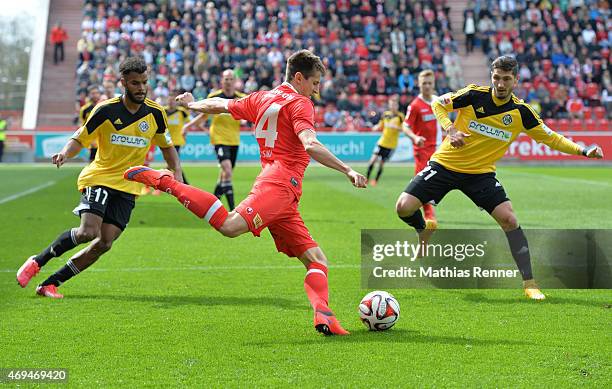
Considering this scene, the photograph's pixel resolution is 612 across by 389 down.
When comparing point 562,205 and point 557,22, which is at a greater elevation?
point 557,22

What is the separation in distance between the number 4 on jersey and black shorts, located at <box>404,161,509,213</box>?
2.69 metres

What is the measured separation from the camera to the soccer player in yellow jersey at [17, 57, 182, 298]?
8.28 metres

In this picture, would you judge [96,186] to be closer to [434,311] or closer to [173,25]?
[434,311]

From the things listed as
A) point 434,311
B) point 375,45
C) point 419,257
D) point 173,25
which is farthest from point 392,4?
point 434,311

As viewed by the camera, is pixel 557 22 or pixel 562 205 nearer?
pixel 562 205

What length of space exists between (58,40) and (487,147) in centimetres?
3563

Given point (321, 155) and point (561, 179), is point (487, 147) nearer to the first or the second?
point (321, 155)

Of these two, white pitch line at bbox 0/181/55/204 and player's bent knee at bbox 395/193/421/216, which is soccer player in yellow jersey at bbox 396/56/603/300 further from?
white pitch line at bbox 0/181/55/204

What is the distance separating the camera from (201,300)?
8359 mm

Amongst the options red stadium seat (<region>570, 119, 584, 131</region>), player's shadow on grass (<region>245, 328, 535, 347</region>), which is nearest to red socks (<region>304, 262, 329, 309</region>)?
player's shadow on grass (<region>245, 328, 535, 347</region>)

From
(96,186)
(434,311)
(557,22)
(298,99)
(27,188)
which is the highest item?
(557,22)

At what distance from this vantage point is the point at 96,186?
834 cm

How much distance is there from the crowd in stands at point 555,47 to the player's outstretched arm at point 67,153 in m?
31.3

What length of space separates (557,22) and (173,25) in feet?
57.1
